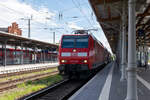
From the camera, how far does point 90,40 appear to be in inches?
445

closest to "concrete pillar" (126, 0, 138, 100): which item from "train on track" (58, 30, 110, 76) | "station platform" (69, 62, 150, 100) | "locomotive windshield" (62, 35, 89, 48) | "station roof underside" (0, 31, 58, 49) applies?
"station platform" (69, 62, 150, 100)

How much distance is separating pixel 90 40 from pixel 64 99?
5.14 m

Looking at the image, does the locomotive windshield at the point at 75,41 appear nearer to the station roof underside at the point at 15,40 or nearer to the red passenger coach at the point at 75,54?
the red passenger coach at the point at 75,54

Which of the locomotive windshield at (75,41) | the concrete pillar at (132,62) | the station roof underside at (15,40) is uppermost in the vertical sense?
the station roof underside at (15,40)

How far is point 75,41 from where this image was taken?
37.1 ft

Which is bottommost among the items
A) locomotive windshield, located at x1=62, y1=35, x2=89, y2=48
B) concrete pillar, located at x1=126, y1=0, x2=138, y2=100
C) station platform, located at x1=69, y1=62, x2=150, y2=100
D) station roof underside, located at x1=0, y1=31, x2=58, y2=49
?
station platform, located at x1=69, y1=62, x2=150, y2=100

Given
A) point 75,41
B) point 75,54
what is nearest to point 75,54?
point 75,54

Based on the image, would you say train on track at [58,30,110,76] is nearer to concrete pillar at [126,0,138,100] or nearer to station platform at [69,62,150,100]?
station platform at [69,62,150,100]

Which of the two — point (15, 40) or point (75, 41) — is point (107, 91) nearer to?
point (75, 41)

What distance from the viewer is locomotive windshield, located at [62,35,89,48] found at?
1114 centimetres

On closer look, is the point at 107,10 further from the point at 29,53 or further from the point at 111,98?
the point at 29,53

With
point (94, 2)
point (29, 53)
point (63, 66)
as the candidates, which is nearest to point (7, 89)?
point (63, 66)

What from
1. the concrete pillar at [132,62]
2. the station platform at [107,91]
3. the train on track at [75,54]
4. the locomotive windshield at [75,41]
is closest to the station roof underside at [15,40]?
the locomotive windshield at [75,41]

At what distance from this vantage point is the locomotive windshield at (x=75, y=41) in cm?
1114
